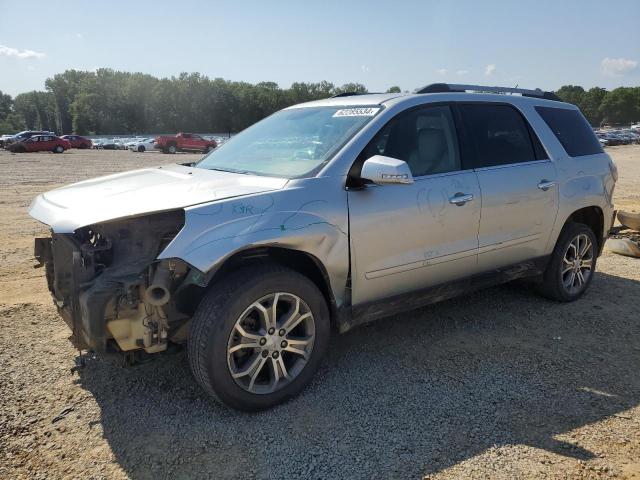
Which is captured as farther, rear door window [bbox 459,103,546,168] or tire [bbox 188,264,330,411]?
rear door window [bbox 459,103,546,168]

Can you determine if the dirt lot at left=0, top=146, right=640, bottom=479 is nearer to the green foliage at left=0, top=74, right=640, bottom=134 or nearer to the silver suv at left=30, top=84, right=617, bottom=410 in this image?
the silver suv at left=30, top=84, right=617, bottom=410

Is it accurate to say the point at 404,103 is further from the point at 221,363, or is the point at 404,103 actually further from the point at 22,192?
the point at 22,192

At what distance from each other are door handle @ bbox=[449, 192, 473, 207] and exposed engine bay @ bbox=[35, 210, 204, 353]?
1.90 m

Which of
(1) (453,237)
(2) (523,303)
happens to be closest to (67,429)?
(1) (453,237)

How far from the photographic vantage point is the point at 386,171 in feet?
10.3

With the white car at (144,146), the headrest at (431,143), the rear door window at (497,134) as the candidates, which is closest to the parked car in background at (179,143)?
the white car at (144,146)

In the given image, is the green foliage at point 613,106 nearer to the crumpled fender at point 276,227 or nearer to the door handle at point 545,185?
the door handle at point 545,185

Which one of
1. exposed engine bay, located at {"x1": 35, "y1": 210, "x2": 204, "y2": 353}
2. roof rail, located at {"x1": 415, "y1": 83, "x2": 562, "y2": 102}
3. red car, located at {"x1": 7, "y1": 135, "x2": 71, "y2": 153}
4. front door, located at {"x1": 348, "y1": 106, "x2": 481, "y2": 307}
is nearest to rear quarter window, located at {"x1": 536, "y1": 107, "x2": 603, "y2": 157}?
roof rail, located at {"x1": 415, "y1": 83, "x2": 562, "y2": 102}

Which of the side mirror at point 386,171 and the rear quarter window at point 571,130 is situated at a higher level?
the rear quarter window at point 571,130

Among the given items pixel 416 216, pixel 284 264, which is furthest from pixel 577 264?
pixel 284 264

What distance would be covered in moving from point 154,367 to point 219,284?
115 centimetres

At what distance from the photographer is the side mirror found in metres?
3.14

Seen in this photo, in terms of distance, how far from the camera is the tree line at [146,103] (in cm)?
9681

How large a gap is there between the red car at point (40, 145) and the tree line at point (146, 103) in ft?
176
